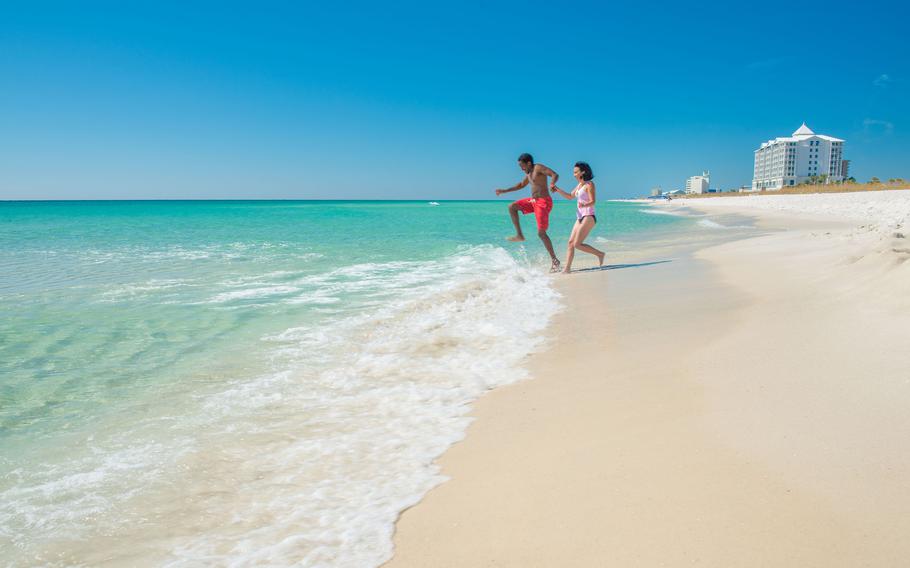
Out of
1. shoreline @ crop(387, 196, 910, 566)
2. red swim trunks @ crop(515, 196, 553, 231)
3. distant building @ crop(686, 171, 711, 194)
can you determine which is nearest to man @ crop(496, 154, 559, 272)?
red swim trunks @ crop(515, 196, 553, 231)

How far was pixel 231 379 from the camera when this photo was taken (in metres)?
3.79

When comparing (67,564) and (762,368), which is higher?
(762,368)

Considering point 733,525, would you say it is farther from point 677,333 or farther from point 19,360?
point 19,360

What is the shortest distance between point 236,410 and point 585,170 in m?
7.37

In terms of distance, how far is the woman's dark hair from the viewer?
8.99 m

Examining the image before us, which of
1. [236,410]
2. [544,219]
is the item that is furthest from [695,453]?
[544,219]

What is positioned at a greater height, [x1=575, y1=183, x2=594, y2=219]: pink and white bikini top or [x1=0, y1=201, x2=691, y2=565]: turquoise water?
[x1=575, y1=183, x2=594, y2=219]: pink and white bikini top

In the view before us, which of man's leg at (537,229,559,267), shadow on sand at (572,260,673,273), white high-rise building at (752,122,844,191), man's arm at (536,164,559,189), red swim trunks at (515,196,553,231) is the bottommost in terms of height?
shadow on sand at (572,260,673,273)

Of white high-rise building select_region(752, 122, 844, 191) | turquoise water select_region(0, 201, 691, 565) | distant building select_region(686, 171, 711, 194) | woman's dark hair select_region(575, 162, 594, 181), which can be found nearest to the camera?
turquoise water select_region(0, 201, 691, 565)

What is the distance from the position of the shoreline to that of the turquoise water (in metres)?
0.30

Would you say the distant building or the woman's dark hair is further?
the distant building

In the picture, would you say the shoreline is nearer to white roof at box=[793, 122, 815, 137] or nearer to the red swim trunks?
the red swim trunks

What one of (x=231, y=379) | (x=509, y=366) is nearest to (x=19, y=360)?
(x=231, y=379)

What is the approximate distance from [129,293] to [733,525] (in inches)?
→ 316
